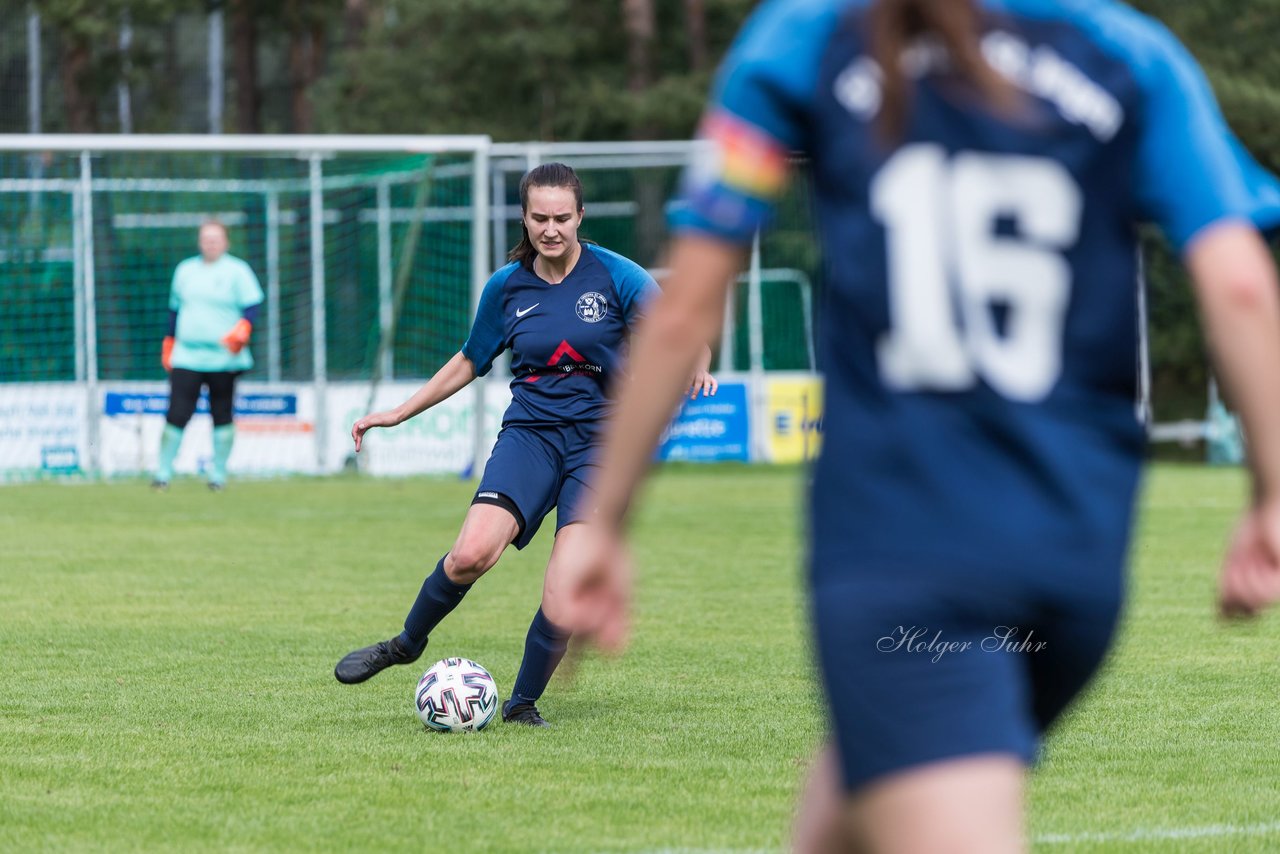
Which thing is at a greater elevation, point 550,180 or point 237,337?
point 550,180

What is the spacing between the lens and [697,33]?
32.1 metres

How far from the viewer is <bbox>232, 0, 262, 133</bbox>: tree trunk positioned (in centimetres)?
3497

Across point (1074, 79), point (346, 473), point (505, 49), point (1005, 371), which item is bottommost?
point (346, 473)

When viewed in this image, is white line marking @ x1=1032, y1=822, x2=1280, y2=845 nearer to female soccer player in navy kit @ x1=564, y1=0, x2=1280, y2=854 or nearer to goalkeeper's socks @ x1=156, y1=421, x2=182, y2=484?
female soccer player in navy kit @ x1=564, y1=0, x2=1280, y2=854

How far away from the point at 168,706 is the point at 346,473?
12.3 metres

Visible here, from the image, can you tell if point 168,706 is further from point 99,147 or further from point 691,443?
point 691,443

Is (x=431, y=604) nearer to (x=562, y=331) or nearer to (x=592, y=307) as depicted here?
(x=562, y=331)

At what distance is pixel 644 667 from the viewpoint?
7500 mm

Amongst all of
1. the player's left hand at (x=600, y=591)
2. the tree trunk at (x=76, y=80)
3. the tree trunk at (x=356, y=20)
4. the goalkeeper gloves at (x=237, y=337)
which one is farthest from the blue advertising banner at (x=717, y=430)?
the tree trunk at (x=76, y=80)

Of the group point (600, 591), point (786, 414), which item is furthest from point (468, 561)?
point (786, 414)

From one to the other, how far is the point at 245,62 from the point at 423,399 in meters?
30.3

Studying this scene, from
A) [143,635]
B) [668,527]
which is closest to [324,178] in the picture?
[668,527]

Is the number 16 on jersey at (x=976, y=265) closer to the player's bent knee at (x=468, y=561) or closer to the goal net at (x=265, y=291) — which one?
the player's bent knee at (x=468, y=561)

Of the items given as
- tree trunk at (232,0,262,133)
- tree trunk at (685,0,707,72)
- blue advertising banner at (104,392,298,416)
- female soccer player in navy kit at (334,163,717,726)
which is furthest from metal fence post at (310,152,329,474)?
tree trunk at (232,0,262,133)
